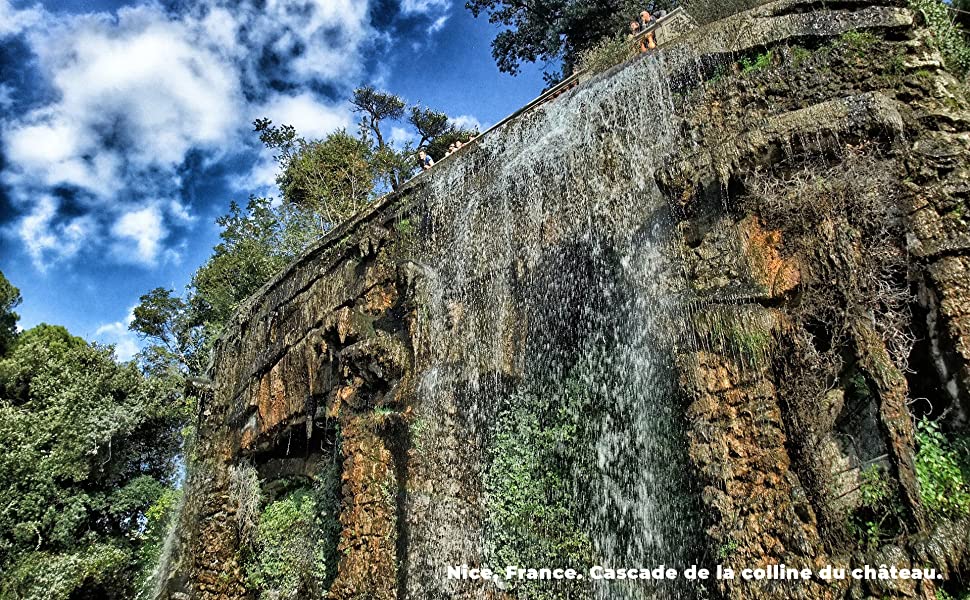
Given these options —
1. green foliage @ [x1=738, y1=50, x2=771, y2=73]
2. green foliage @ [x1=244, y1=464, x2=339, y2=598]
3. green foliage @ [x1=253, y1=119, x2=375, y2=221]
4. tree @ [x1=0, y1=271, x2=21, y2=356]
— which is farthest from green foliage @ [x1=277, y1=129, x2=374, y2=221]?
green foliage @ [x1=738, y1=50, x2=771, y2=73]

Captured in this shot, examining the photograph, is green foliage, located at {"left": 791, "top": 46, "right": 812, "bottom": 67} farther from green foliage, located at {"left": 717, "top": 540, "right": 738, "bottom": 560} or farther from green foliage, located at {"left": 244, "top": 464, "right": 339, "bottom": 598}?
green foliage, located at {"left": 244, "top": 464, "right": 339, "bottom": 598}

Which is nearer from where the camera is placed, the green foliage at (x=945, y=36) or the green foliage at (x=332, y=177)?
the green foliage at (x=945, y=36)

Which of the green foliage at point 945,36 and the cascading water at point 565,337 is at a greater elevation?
the green foliage at point 945,36

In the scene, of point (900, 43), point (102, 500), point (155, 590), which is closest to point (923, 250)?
point (900, 43)

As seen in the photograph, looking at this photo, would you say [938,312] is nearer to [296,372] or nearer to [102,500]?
[296,372]

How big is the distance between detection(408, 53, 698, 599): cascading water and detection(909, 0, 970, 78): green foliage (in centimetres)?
266

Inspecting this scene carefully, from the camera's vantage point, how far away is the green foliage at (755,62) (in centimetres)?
659

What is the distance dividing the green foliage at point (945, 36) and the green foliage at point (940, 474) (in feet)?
13.6

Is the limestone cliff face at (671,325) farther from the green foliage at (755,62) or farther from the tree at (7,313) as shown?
the tree at (7,313)

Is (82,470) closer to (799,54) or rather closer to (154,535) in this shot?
(154,535)

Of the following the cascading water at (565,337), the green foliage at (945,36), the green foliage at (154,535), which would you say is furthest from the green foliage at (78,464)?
the green foliage at (945,36)

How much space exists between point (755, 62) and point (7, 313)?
85.7ft

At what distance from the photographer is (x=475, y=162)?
9250 millimetres

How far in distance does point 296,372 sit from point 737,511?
8.03 metres
